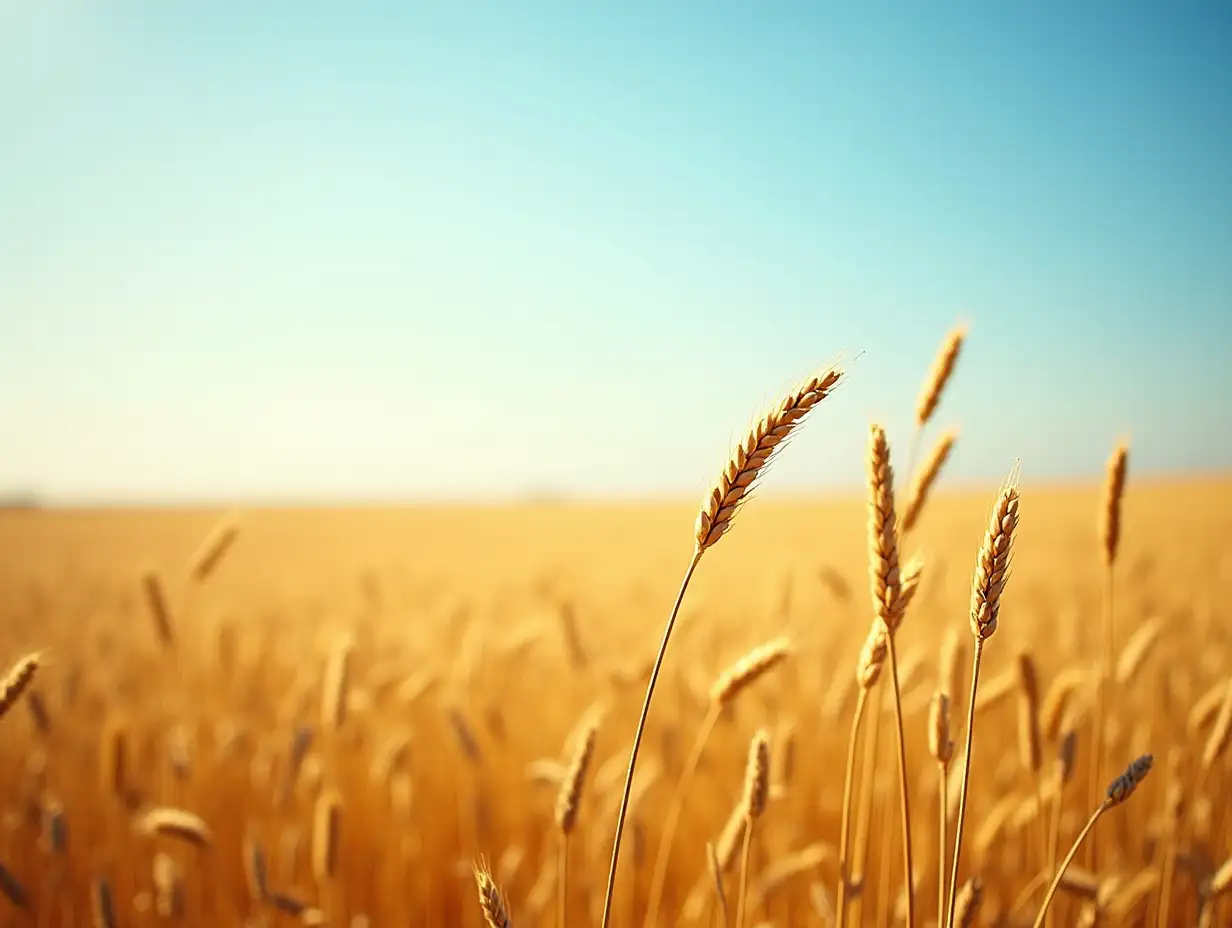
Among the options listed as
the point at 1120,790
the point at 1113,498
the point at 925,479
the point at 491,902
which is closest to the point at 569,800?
the point at 491,902

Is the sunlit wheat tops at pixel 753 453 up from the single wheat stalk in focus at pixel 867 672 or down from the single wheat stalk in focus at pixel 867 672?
up

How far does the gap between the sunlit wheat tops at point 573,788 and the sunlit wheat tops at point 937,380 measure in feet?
3.12

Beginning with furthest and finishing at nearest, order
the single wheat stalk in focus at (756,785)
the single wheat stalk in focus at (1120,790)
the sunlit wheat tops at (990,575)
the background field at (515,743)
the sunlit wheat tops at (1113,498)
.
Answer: the background field at (515,743) → the sunlit wheat tops at (1113,498) → the single wheat stalk in focus at (756,785) → the single wheat stalk in focus at (1120,790) → the sunlit wheat tops at (990,575)

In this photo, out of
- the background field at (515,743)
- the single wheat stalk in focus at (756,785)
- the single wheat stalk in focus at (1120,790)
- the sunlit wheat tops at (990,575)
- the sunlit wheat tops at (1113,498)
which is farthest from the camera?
the background field at (515,743)

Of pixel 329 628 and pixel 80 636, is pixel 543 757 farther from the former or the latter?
pixel 80 636

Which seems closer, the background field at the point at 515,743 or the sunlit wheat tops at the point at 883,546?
Result: the sunlit wheat tops at the point at 883,546

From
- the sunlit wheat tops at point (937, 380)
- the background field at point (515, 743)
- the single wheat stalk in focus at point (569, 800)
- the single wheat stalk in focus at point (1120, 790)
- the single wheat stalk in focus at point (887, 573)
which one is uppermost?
the sunlit wheat tops at point (937, 380)

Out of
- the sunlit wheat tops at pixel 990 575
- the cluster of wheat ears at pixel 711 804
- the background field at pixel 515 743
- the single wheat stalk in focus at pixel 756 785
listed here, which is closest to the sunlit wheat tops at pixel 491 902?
the cluster of wheat ears at pixel 711 804

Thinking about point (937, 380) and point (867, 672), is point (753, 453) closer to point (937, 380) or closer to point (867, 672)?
point (867, 672)

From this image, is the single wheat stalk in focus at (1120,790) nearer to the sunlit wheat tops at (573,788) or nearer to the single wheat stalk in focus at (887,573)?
the single wheat stalk in focus at (887,573)

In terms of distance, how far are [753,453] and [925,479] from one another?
78cm

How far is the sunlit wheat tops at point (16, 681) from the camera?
3.65 feet

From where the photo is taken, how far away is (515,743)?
343cm

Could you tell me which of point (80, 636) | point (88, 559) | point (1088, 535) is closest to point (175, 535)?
point (88, 559)
